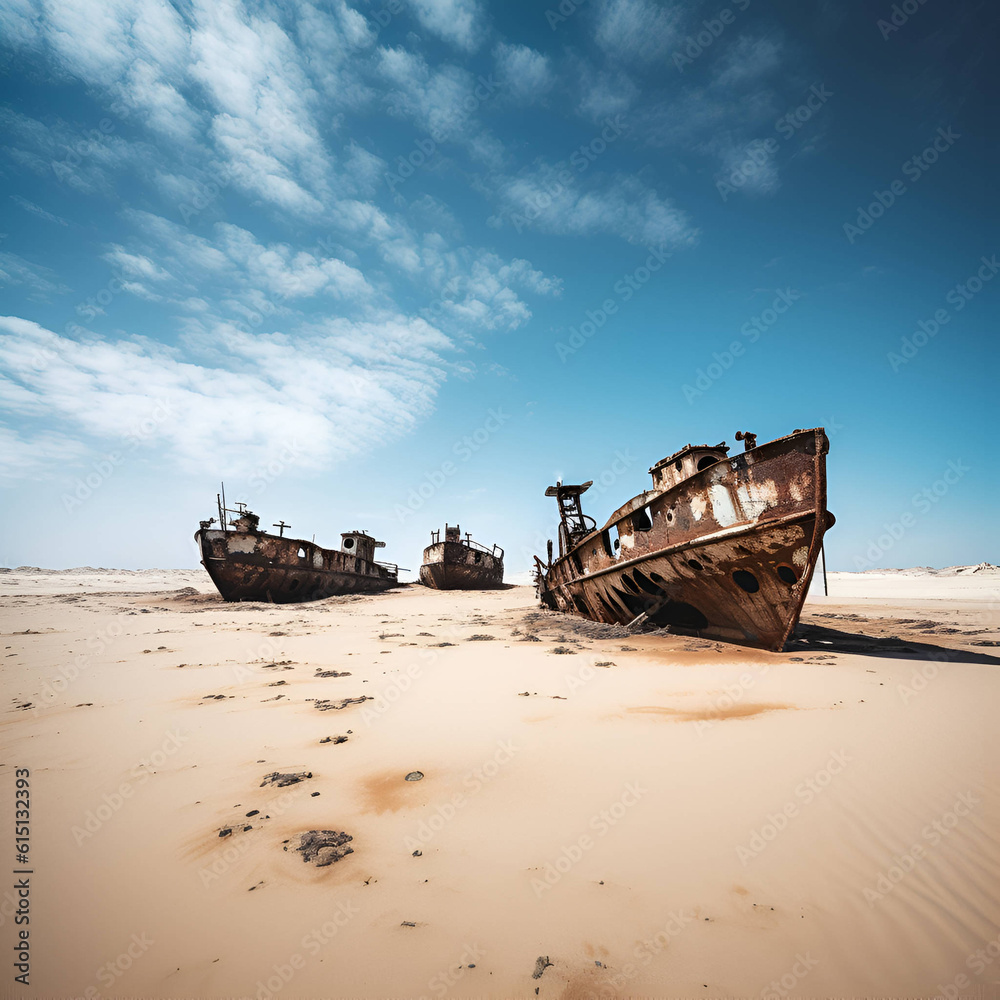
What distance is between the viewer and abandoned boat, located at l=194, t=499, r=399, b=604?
59.0 feet

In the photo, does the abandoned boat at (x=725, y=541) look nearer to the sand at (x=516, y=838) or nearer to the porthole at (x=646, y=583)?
the porthole at (x=646, y=583)

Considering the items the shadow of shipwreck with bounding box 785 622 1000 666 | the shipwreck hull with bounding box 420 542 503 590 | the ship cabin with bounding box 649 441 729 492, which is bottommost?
the shadow of shipwreck with bounding box 785 622 1000 666

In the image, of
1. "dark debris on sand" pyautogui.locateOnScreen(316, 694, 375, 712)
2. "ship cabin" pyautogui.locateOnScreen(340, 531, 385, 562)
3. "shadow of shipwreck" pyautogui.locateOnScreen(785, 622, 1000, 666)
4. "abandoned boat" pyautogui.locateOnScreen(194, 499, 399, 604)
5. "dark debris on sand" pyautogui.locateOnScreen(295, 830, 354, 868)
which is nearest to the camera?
"dark debris on sand" pyautogui.locateOnScreen(295, 830, 354, 868)

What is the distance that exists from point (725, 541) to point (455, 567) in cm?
2347

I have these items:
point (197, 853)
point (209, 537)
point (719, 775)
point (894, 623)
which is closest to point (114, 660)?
point (197, 853)

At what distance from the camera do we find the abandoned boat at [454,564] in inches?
1132

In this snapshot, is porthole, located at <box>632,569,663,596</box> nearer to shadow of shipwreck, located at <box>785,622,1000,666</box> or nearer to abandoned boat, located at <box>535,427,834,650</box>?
abandoned boat, located at <box>535,427,834,650</box>

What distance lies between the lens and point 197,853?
7.48 ft

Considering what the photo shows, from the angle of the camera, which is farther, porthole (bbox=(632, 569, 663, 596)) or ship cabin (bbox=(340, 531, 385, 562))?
ship cabin (bbox=(340, 531, 385, 562))

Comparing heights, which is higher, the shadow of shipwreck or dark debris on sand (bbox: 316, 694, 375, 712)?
the shadow of shipwreck

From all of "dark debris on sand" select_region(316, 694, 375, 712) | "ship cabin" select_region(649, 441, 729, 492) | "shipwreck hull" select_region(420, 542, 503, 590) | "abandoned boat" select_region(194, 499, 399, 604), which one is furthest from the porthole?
"shipwreck hull" select_region(420, 542, 503, 590)

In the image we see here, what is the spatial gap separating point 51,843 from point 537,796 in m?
2.70

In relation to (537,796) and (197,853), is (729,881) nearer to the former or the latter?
(537,796)

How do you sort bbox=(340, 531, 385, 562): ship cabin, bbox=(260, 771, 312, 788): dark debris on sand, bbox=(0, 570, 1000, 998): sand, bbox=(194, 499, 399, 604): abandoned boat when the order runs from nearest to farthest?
bbox=(0, 570, 1000, 998): sand, bbox=(260, 771, 312, 788): dark debris on sand, bbox=(194, 499, 399, 604): abandoned boat, bbox=(340, 531, 385, 562): ship cabin
